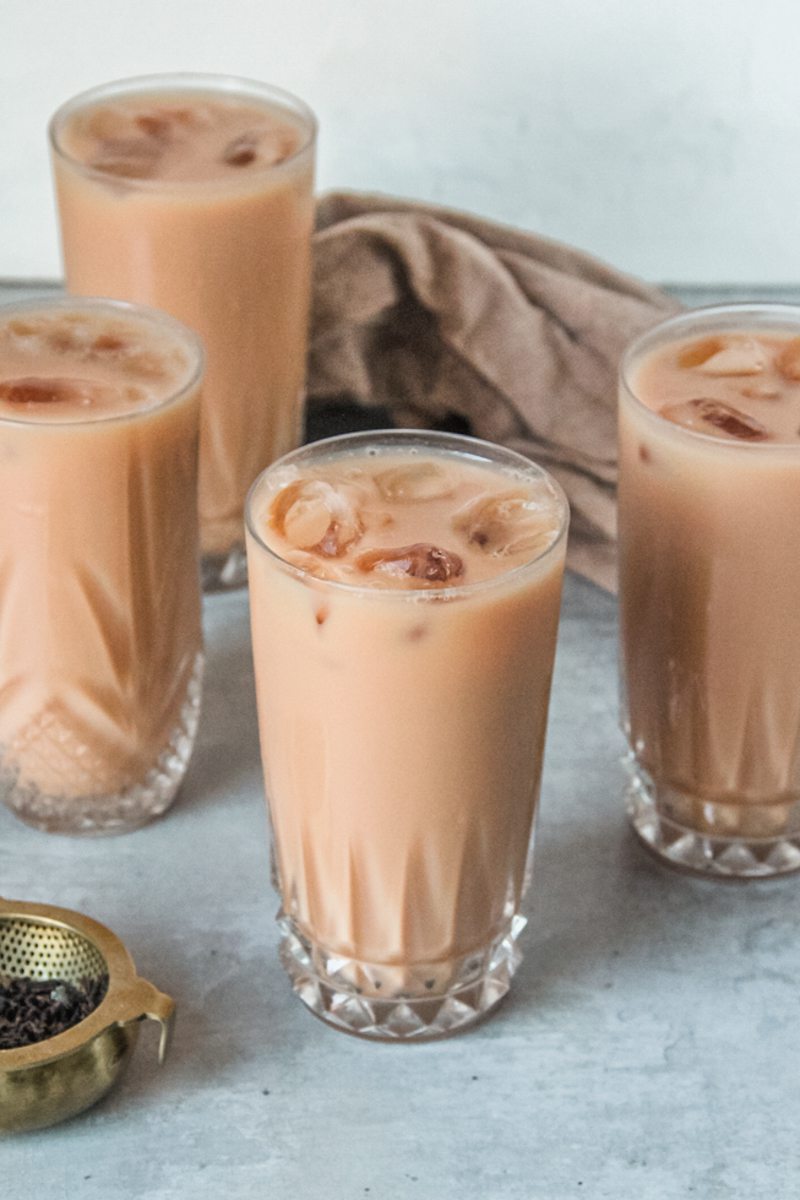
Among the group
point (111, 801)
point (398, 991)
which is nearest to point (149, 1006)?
point (398, 991)

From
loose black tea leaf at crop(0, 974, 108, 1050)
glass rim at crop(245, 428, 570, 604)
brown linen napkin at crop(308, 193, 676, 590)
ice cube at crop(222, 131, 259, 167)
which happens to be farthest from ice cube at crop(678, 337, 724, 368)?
loose black tea leaf at crop(0, 974, 108, 1050)

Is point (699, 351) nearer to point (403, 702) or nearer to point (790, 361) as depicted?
point (790, 361)

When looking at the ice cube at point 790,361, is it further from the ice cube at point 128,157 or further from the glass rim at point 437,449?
the ice cube at point 128,157

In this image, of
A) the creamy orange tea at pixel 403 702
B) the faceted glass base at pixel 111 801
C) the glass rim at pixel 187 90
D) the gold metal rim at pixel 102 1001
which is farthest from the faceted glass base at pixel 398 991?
the glass rim at pixel 187 90

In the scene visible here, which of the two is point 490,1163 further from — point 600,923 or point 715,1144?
point 600,923

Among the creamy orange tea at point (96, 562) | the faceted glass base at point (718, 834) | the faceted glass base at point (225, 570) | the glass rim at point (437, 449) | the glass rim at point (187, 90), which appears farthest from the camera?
the faceted glass base at point (225, 570)
